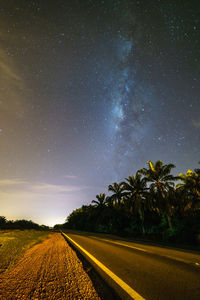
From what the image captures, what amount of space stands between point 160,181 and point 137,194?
495 cm

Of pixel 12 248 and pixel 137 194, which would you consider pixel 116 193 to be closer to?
pixel 137 194

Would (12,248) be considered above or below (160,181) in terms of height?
below

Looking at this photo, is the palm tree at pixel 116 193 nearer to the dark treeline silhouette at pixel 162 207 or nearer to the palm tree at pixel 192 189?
the dark treeline silhouette at pixel 162 207

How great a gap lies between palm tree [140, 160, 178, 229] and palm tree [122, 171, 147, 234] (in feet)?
7.68

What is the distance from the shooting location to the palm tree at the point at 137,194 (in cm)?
2333

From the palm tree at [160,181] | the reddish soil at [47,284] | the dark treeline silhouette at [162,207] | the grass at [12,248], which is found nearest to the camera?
the reddish soil at [47,284]

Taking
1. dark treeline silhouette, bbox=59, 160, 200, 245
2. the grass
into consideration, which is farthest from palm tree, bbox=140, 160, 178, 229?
the grass

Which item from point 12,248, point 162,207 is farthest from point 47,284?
point 162,207

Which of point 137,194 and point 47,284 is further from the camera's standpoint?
point 137,194

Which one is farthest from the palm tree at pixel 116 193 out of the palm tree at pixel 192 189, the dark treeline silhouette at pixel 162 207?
the palm tree at pixel 192 189

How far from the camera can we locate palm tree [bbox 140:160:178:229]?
20667 mm

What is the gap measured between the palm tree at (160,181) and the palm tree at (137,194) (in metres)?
2.34

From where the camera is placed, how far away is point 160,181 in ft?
71.8

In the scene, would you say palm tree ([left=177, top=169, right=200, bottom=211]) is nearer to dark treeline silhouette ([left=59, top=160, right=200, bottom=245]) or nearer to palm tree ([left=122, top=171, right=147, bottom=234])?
dark treeline silhouette ([left=59, top=160, right=200, bottom=245])
